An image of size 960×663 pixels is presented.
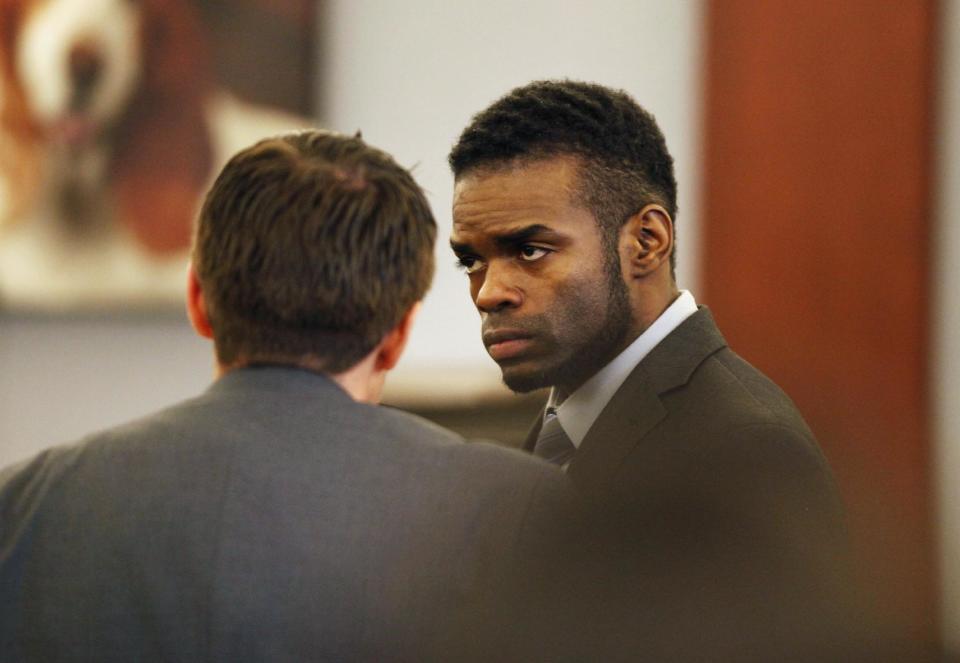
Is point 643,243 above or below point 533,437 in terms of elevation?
above

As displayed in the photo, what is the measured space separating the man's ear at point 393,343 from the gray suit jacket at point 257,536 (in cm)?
10

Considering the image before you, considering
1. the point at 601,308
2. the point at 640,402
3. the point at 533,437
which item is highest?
the point at 601,308

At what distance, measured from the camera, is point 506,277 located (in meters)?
1.78

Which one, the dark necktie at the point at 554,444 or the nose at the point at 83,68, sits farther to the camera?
the nose at the point at 83,68

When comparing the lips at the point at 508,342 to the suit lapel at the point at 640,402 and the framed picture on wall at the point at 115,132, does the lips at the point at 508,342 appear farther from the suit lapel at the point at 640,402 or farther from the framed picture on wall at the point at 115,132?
the framed picture on wall at the point at 115,132

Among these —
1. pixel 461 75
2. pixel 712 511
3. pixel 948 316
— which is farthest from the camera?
pixel 461 75

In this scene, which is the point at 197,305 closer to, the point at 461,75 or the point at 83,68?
the point at 461,75

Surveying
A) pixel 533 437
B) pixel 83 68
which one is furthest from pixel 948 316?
pixel 83 68

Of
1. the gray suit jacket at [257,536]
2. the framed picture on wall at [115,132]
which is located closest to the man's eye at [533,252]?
the gray suit jacket at [257,536]

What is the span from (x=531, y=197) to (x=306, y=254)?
2.07 feet

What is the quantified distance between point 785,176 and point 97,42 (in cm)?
208

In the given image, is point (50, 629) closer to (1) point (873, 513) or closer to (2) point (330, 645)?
(2) point (330, 645)

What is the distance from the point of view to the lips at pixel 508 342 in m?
1.76

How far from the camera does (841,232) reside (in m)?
3.51
